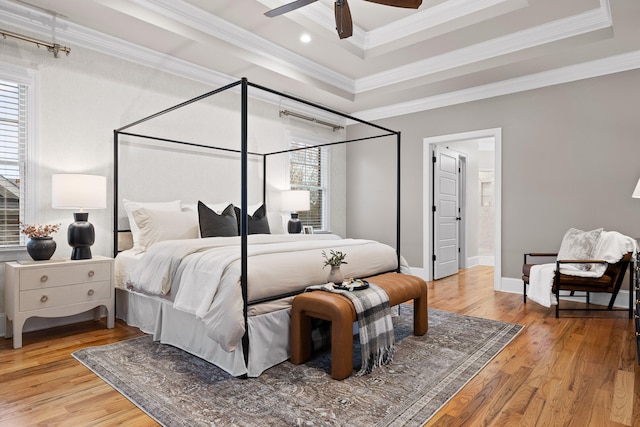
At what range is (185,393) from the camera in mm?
2115

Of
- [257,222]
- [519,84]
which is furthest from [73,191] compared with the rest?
[519,84]

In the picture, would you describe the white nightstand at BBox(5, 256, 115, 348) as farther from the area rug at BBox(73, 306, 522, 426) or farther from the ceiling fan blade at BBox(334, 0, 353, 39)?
the ceiling fan blade at BBox(334, 0, 353, 39)

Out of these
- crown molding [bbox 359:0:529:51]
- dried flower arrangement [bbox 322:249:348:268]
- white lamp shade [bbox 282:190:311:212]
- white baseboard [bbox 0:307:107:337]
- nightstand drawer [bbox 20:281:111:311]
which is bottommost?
white baseboard [bbox 0:307:107:337]

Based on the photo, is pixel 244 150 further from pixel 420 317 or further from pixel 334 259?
pixel 420 317

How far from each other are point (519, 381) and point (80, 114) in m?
4.09

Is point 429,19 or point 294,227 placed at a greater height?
point 429,19

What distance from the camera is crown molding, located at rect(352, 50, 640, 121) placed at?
13.3 feet

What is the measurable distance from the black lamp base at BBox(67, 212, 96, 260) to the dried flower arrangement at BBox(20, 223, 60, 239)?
0.45ft

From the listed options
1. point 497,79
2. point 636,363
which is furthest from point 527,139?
point 636,363

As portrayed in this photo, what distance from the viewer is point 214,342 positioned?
246 centimetres

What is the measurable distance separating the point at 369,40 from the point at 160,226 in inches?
124

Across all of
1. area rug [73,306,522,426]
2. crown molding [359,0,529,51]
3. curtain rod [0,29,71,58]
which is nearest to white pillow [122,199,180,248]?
area rug [73,306,522,426]

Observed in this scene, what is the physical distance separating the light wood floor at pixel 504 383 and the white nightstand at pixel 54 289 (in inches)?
8.9

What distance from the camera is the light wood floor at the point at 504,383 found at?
189 centimetres
